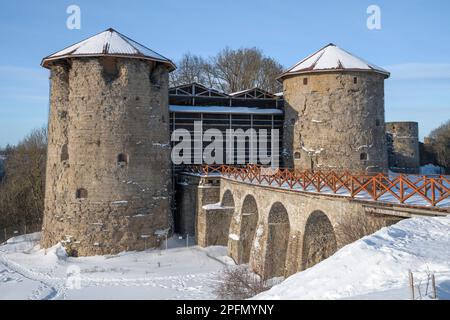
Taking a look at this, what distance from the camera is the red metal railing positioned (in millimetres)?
9492

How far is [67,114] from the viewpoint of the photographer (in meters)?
19.6

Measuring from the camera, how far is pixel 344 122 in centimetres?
2050

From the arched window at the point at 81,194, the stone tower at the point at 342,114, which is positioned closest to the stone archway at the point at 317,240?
the stone tower at the point at 342,114

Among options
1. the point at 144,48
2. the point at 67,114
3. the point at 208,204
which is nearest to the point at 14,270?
the point at 67,114

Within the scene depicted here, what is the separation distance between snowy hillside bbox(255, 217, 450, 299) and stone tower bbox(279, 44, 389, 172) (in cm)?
1237

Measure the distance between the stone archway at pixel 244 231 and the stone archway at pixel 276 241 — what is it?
2229 millimetres

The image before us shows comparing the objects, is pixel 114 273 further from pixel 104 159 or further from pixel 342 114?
pixel 342 114

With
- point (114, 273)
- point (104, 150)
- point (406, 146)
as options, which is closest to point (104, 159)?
point (104, 150)

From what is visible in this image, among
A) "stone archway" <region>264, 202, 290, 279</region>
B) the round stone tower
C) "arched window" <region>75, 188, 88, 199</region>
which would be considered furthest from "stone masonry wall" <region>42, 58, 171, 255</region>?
the round stone tower

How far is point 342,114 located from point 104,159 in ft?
37.1

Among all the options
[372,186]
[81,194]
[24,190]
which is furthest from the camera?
[24,190]

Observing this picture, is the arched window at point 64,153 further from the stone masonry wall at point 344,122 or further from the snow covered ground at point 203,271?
the stone masonry wall at point 344,122

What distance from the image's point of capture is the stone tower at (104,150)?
62.0 feet
